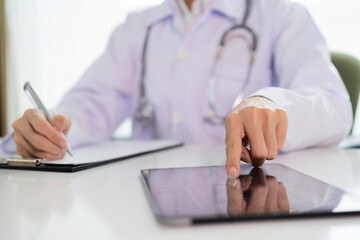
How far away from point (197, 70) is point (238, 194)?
2.59 ft

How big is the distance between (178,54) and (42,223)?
2.85ft

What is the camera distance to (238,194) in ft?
1.06

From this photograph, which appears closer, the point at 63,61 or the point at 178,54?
the point at 178,54

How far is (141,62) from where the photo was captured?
3.86 ft

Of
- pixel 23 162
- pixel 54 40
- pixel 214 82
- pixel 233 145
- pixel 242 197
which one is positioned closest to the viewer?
pixel 242 197

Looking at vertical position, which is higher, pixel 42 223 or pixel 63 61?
pixel 42 223

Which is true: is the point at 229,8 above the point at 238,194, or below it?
above

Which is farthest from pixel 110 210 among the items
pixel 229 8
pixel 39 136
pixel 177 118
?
pixel 229 8

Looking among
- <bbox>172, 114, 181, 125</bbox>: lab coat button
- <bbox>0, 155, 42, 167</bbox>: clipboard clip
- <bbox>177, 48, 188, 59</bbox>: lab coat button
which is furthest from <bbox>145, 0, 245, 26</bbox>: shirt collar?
<bbox>0, 155, 42, 167</bbox>: clipboard clip

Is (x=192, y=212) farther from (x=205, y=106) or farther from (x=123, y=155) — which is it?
(x=205, y=106)

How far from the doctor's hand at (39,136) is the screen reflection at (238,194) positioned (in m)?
0.22

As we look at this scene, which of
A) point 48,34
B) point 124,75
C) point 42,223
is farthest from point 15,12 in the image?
point 42,223

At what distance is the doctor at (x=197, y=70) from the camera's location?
0.93m

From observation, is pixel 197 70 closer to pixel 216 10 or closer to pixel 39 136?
pixel 216 10
